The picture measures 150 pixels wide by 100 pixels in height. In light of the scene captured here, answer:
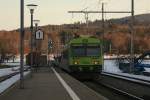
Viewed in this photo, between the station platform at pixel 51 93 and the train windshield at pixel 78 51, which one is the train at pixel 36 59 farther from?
the station platform at pixel 51 93

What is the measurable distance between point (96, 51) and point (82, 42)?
133cm

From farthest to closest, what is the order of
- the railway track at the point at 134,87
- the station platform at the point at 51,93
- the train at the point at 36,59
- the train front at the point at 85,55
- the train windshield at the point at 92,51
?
1. the train at the point at 36,59
2. the train windshield at the point at 92,51
3. the train front at the point at 85,55
4. the railway track at the point at 134,87
5. the station platform at the point at 51,93

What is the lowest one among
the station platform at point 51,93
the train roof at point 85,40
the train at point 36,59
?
the station platform at point 51,93

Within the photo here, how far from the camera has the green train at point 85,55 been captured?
37.1 m

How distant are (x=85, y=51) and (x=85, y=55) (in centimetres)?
46

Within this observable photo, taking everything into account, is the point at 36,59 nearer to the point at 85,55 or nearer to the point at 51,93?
the point at 85,55

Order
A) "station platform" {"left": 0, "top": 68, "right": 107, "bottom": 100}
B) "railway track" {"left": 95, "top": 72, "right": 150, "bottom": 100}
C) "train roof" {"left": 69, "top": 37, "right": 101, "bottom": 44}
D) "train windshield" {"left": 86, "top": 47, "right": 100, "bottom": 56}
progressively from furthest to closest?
"train roof" {"left": 69, "top": 37, "right": 101, "bottom": 44} < "train windshield" {"left": 86, "top": 47, "right": 100, "bottom": 56} < "railway track" {"left": 95, "top": 72, "right": 150, "bottom": 100} < "station platform" {"left": 0, "top": 68, "right": 107, "bottom": 100}

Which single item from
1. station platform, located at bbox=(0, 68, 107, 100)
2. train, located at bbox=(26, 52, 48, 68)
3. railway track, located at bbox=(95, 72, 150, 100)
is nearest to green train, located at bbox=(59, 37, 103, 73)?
railway track, located at bbox=(95, 72, 150, 100)

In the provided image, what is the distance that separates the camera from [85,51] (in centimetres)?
3800

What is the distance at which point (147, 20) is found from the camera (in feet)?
451

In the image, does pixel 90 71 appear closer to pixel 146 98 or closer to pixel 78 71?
pixel 78 71

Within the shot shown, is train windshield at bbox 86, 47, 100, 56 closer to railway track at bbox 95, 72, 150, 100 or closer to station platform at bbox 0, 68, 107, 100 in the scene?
railway track at bbox 95, 72, 150, 100

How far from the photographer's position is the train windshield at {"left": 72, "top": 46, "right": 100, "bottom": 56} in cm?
3775

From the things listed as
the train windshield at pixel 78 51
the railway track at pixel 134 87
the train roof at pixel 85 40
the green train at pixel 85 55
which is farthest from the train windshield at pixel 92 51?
the railway track at pixel 134 87
